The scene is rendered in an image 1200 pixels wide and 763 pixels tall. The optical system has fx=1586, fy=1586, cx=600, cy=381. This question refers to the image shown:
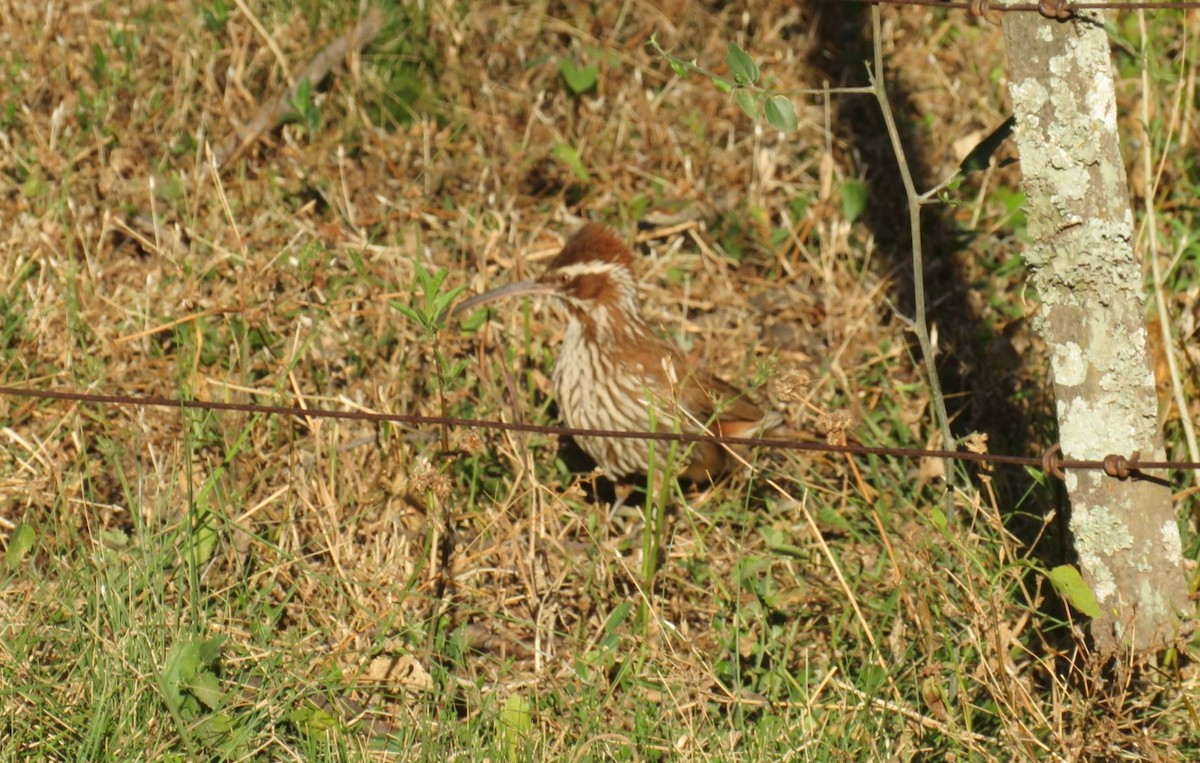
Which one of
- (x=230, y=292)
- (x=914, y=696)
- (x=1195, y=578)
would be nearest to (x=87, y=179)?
(x=230, y=292)

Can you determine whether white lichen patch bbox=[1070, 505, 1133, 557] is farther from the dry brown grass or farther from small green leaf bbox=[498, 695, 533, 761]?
small green leaf bbox=[498, 695, 533, 761]

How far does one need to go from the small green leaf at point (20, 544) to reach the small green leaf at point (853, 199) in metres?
3.34

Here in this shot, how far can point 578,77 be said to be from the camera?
6.61 meters

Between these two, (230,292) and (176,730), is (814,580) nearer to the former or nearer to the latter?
(176,730)

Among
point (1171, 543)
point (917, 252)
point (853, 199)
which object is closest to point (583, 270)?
point (853, 199)

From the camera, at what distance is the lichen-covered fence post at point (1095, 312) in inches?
146

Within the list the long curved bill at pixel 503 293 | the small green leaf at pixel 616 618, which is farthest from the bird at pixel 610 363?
the small green leaf at pixel 616 618

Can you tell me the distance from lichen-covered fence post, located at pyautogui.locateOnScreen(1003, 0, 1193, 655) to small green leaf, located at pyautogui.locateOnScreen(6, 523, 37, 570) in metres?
2.78

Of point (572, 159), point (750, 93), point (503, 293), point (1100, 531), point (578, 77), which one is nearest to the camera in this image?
point (750, 93)

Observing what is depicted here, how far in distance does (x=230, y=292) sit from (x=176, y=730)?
216 cm

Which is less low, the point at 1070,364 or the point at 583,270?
the point at 1070,364

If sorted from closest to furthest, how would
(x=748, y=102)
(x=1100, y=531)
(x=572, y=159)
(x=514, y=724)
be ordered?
(x=748, y=102) < (x=1100, y=531) < (x=514, y=724) < (x=572, y=159)

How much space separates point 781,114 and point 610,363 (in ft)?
6.20

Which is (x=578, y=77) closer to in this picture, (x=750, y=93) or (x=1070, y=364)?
(x=750, y=93)
